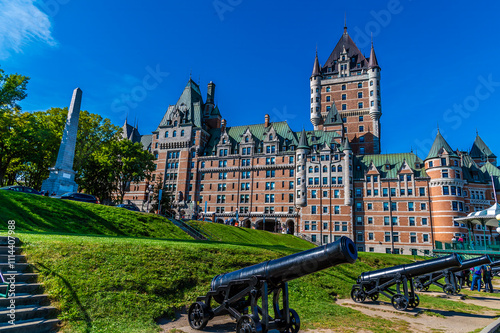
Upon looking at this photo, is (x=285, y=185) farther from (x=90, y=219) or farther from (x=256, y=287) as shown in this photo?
(x=256, y=287)

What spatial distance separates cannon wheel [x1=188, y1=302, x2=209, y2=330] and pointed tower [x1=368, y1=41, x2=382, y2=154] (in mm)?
66811

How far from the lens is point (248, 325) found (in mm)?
7012

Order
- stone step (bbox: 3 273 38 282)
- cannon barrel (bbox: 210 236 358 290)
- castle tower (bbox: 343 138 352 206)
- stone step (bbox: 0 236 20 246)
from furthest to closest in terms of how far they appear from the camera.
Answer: castle tower (bbox: 343 138 352 206) → stone step (bbox: 0 236 20 246) → stone step (bbox: 3 273 38 282) → cannon barrel (bbox: 210 236 358 290)

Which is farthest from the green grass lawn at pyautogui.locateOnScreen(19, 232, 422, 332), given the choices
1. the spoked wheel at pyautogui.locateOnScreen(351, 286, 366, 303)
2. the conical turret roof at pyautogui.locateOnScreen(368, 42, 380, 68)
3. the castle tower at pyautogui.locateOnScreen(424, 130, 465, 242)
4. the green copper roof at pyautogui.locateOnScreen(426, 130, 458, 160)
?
the conical turret roof at pyautogui.locateOnScreen(368, 42, 380, 68)

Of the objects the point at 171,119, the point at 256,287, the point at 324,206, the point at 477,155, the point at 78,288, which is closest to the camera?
the point at 256,287

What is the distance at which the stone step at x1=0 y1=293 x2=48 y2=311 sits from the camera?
7752mm

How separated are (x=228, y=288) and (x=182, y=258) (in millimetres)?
5596

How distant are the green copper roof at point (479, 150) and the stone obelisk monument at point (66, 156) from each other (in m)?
73.5

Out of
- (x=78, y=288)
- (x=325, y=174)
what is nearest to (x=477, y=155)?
(x=325, y=174)

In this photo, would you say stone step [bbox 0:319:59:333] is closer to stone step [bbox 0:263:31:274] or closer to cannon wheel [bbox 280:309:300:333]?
stone step [bbox 0:263:31:274]

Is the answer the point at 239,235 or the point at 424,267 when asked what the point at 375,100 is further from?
the point at 424,267

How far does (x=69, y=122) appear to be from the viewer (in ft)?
105

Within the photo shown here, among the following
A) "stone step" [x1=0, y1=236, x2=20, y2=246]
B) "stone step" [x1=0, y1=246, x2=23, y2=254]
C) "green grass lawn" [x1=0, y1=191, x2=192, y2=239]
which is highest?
"green grass lawn" [x1=0, y1=191, x2=192, y2=239]

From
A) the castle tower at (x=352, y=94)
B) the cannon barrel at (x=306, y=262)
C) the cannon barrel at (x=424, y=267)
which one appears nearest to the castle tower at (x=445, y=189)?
the castle tower at (x=352, y=94)
